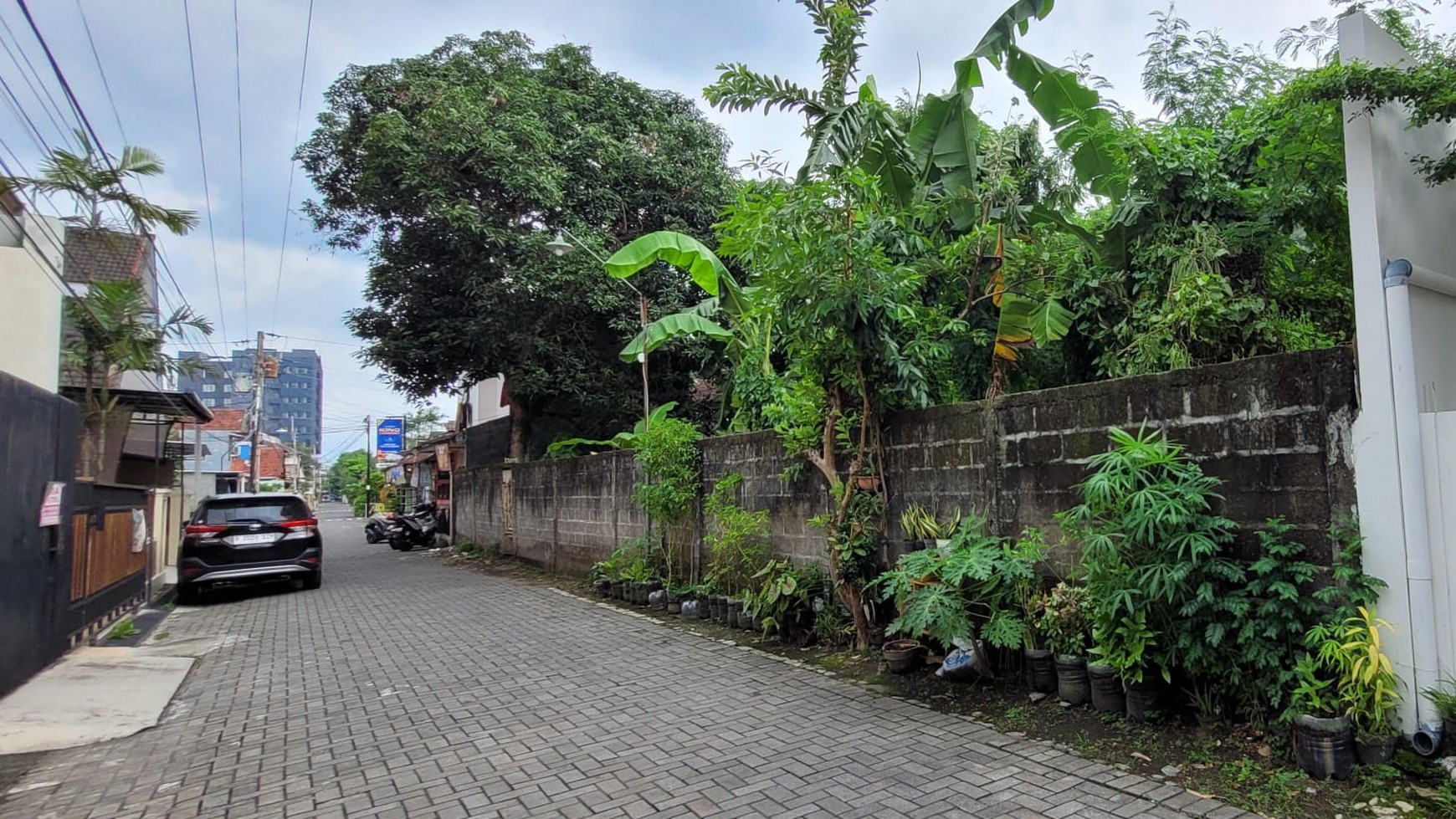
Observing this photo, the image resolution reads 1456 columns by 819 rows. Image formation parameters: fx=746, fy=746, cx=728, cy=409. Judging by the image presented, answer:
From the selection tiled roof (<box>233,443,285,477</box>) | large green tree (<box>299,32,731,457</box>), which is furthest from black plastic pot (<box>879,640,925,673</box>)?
tiled roof (<box>233,443,285,477</box>)

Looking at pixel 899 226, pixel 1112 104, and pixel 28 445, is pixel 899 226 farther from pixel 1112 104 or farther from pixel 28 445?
pixel 28 445

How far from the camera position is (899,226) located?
20.8 ft

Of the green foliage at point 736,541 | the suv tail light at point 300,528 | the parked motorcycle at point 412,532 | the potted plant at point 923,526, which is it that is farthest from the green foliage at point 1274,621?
the parked motorcycle at point 412,532

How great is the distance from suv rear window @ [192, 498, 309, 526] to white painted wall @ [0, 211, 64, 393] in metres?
2.30

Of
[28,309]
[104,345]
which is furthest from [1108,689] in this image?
[104,345]

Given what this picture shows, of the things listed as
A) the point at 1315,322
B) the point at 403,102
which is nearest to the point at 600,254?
the point at 403,102

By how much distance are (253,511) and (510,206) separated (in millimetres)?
7024

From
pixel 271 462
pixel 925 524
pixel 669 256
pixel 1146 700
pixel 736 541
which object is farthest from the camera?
pixel 271 462

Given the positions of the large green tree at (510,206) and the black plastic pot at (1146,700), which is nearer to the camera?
the black plastic pot at (1146,700)

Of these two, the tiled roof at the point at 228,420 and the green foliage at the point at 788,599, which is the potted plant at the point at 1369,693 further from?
the tiled roof at the point at 228,420

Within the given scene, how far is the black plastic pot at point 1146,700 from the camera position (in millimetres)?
3746

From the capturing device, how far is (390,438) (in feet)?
104

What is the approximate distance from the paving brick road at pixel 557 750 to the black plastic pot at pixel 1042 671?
1.71 ft

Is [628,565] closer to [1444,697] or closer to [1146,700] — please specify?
[1146,700]
